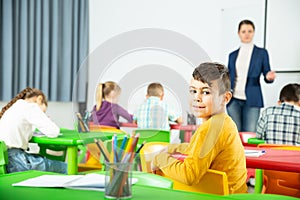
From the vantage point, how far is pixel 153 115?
0.88 meters

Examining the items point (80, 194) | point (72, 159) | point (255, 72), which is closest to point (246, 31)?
point (255, 72)

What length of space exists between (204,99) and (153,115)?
0.33 feet

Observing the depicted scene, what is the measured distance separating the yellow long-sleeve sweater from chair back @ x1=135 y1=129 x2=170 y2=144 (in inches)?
1.0

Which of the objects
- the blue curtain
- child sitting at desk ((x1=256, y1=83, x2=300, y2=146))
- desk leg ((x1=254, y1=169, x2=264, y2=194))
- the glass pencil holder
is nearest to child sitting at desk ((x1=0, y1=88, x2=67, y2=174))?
desk leg ((x1=254, y1=169, x2=264, y2=194))

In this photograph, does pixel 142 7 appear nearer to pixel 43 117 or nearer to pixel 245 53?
pixel 245 53

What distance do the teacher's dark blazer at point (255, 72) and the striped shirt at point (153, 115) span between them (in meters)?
4.36

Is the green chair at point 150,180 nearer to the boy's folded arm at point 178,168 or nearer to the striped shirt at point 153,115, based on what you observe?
the boy's folded arm at point 178,168

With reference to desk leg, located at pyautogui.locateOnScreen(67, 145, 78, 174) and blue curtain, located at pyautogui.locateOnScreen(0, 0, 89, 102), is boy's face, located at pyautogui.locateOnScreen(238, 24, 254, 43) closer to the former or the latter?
blue curtain, located at pyautogui.locateOnScreen(0, 0, 89, 102)

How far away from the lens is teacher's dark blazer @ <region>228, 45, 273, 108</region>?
508 centimetres

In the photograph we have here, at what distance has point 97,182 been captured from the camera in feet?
4.25

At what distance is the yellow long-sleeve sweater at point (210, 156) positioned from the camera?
898mm

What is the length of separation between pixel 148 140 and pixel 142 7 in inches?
231

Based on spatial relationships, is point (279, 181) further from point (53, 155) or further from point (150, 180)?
point (53, 155)

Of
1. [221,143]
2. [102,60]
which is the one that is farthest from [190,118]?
[221,143]
